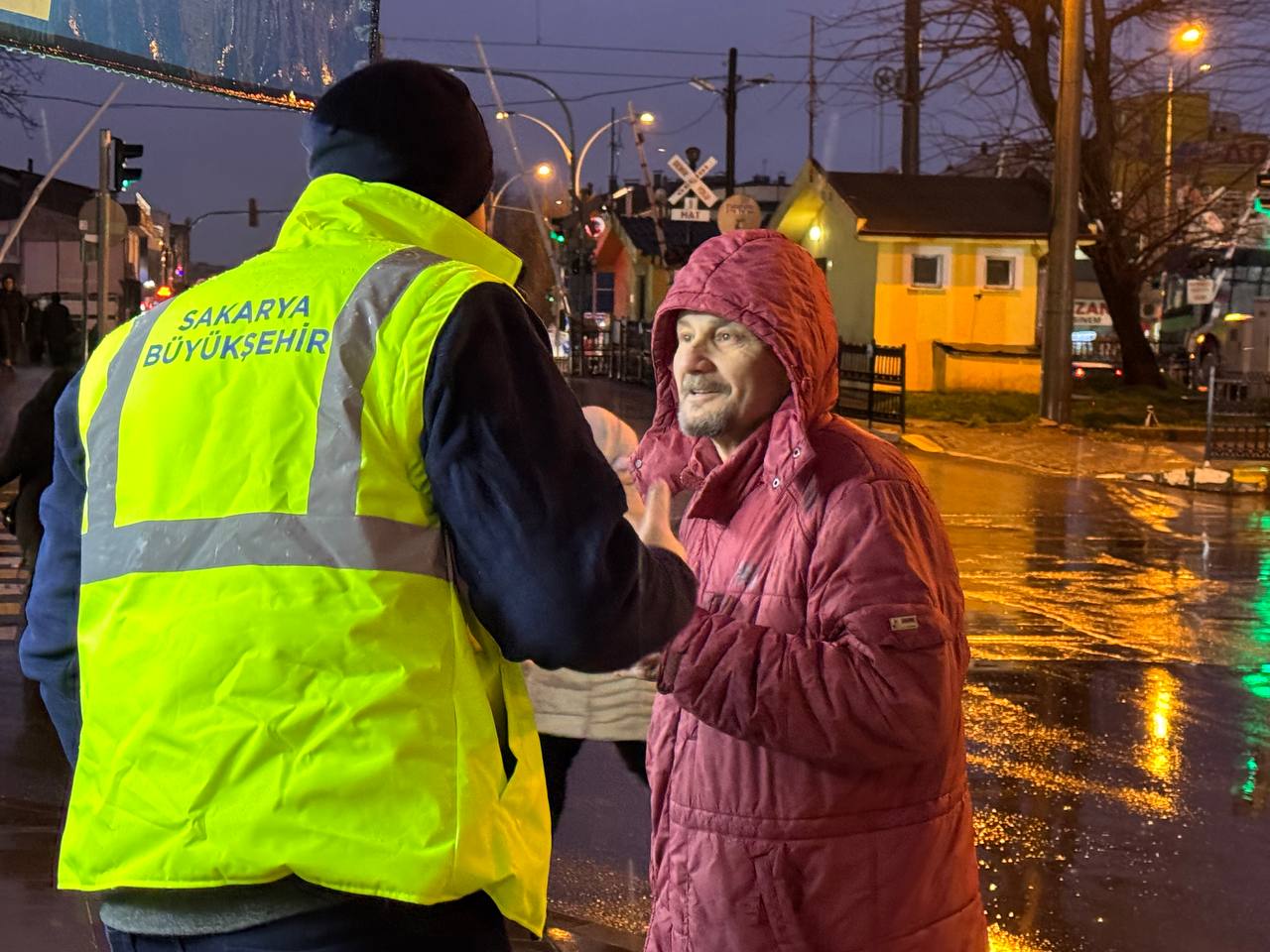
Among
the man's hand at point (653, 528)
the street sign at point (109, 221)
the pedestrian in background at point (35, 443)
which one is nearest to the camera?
the man's hand at point (653, 528)

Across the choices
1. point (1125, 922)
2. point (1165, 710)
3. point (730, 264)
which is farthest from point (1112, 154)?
point (730, 264)

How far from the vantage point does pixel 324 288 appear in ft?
6.29

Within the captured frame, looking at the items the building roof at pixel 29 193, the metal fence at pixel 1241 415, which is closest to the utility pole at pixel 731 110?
the building roof at pixel 29 193

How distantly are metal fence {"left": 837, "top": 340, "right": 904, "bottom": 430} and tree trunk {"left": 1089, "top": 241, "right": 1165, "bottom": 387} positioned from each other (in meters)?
6.77

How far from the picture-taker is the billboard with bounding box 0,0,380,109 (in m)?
3.10

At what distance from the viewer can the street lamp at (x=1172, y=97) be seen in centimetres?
2900

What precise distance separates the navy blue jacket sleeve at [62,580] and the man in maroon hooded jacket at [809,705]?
0.94 metres

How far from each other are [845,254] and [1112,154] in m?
6.04

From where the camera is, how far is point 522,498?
1.81 m

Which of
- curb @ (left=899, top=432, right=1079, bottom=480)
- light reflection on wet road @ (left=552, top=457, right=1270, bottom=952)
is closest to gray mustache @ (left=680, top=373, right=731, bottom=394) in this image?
light reflection on wet road @ (left=552, top=457, right=1270, bottom=952)

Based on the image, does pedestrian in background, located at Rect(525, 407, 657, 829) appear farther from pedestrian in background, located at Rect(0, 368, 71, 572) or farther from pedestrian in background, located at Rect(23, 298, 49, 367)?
pedestrian in background, located at Rect(23, 298, 49, 367)

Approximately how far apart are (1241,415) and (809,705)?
20085 millimetres

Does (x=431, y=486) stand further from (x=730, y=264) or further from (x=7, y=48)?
(x=7, y=48)

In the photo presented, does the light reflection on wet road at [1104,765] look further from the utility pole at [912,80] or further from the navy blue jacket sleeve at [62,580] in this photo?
the utility pole at [912,80]
